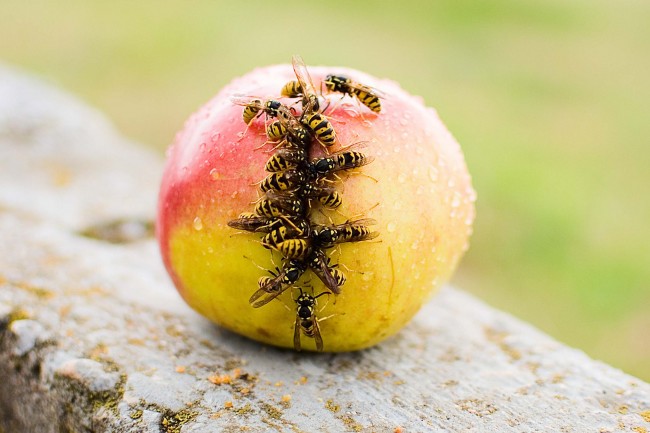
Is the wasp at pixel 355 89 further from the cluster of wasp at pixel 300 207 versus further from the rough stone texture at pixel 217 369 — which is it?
the rough stone texture at pixel 217 369

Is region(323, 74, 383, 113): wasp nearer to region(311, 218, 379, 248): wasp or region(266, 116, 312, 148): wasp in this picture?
region(266, 116, 312, 148): wasp

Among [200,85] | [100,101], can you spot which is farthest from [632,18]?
[100,101]

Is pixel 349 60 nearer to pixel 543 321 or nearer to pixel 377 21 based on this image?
pixel 377 21

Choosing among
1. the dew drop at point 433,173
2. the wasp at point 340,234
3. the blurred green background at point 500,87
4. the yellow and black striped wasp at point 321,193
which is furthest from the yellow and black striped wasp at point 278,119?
the blurred green background at point 500,87

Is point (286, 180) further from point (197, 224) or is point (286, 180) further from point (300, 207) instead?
point (197, 224)

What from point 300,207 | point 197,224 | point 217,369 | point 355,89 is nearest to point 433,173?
point 355,89
